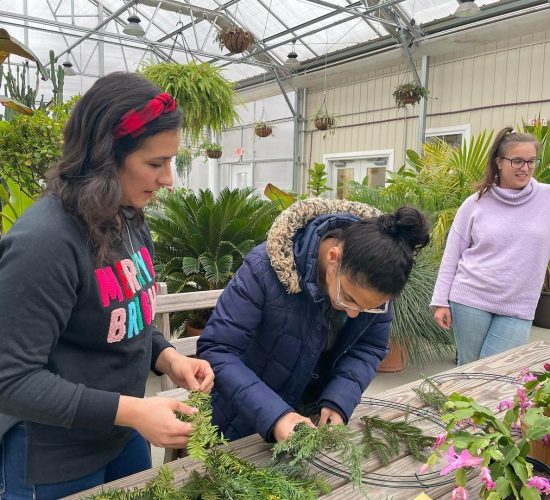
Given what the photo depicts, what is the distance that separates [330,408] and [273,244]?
416 mm

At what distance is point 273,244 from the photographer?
121 cm

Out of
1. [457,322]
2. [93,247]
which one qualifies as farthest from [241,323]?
[457,322]

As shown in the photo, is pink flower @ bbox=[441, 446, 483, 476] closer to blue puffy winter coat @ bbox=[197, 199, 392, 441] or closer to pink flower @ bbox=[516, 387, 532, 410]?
pink flower @ bbox=[516, 387, 532, 410]

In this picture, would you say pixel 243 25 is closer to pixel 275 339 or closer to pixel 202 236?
pixel 202 236

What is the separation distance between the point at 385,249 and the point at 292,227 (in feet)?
0.87

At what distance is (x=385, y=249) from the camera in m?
1.07

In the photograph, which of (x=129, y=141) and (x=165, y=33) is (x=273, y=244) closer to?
(x=129, y=141)

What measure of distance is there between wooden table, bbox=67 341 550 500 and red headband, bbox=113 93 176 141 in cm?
65

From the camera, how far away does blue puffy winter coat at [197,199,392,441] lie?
117 centimetres

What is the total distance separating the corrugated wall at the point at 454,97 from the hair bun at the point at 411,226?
6.33 metres

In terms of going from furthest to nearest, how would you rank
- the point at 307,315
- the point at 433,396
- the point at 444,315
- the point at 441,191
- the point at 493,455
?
the point at 441,191 → the point at 444,315 → the point at 433,396 → the point at 307,315 → the point at 493,455

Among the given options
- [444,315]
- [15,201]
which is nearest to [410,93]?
[444,315]

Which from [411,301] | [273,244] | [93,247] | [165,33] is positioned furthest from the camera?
[165,33]

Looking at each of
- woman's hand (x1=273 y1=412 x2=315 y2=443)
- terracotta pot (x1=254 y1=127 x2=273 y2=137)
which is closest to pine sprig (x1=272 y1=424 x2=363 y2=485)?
woman's hand (x1=273 y1=412 x2=315 y2=443)
